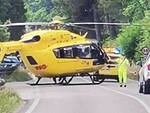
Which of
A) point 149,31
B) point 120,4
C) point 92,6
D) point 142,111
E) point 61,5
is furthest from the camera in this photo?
point 61,5

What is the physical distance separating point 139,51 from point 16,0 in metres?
31.5

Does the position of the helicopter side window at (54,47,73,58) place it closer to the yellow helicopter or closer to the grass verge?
the yellow helicopter

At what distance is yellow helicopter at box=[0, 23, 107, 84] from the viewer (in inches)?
930

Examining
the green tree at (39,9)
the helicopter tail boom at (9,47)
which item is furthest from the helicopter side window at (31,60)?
the green tree at (39,9)

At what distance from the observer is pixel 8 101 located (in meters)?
26.2

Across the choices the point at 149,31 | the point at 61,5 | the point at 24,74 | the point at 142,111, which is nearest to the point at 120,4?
the point at 61,5

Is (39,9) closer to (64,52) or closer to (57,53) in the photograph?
(64,52)

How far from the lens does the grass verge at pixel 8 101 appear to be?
77.0 ft

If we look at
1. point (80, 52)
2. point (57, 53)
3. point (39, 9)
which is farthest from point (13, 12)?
point (39, 9)

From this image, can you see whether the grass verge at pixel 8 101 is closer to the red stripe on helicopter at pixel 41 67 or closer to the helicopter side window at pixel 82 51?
the red stripe on helicopter at pixel 41 67

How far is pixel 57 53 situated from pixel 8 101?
258 cm

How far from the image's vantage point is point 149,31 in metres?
50.2

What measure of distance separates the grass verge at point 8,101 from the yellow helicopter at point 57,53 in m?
1.38

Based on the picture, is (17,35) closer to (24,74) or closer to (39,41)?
(24,74)
